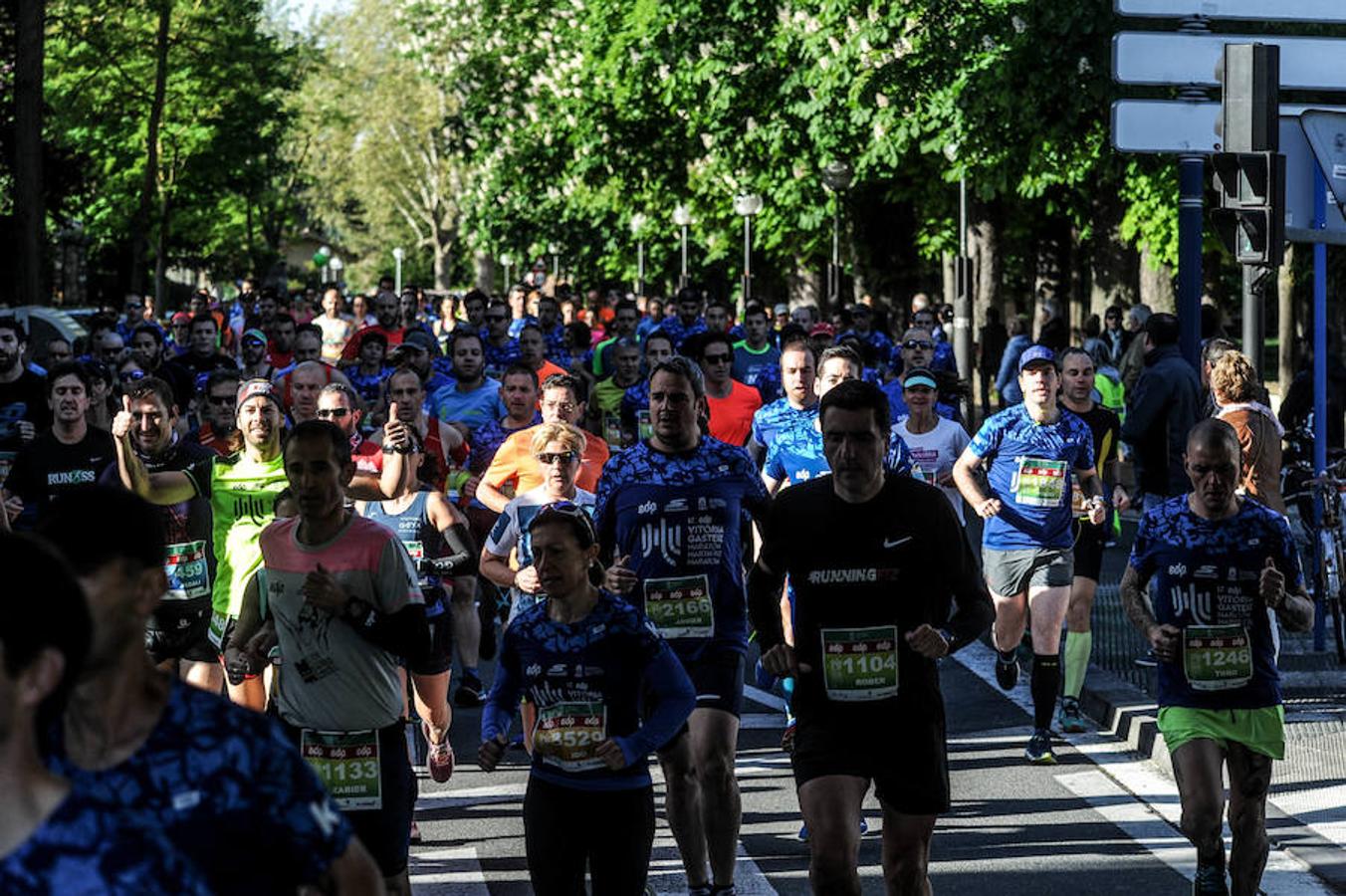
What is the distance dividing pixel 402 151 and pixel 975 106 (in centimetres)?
6903

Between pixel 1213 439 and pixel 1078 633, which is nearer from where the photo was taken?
pixel 1213 439

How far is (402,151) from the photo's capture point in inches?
3634

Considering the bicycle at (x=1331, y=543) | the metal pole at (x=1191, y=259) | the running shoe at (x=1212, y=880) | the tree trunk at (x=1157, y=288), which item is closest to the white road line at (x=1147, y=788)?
the running shoe at (x=1212, y=880)

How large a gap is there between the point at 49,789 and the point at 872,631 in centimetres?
355

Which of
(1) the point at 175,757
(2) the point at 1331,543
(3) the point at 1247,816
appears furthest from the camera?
(2) the point at 1331,543

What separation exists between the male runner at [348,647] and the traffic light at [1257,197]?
21.2 ft

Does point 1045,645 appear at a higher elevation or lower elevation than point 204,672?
lower

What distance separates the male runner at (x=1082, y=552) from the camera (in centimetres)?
1137

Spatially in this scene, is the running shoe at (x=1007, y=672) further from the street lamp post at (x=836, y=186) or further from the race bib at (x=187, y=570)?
the street lamp post at (x=836, y=186)

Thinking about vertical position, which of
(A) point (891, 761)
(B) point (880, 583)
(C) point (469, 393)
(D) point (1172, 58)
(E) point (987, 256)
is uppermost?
(D) point (1172, 58)

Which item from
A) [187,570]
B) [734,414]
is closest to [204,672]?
[187,570]

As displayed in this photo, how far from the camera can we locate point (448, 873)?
8688 mm

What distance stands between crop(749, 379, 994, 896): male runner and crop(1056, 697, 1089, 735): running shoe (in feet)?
15.3

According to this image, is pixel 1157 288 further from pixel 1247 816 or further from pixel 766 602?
pixel 766 602
